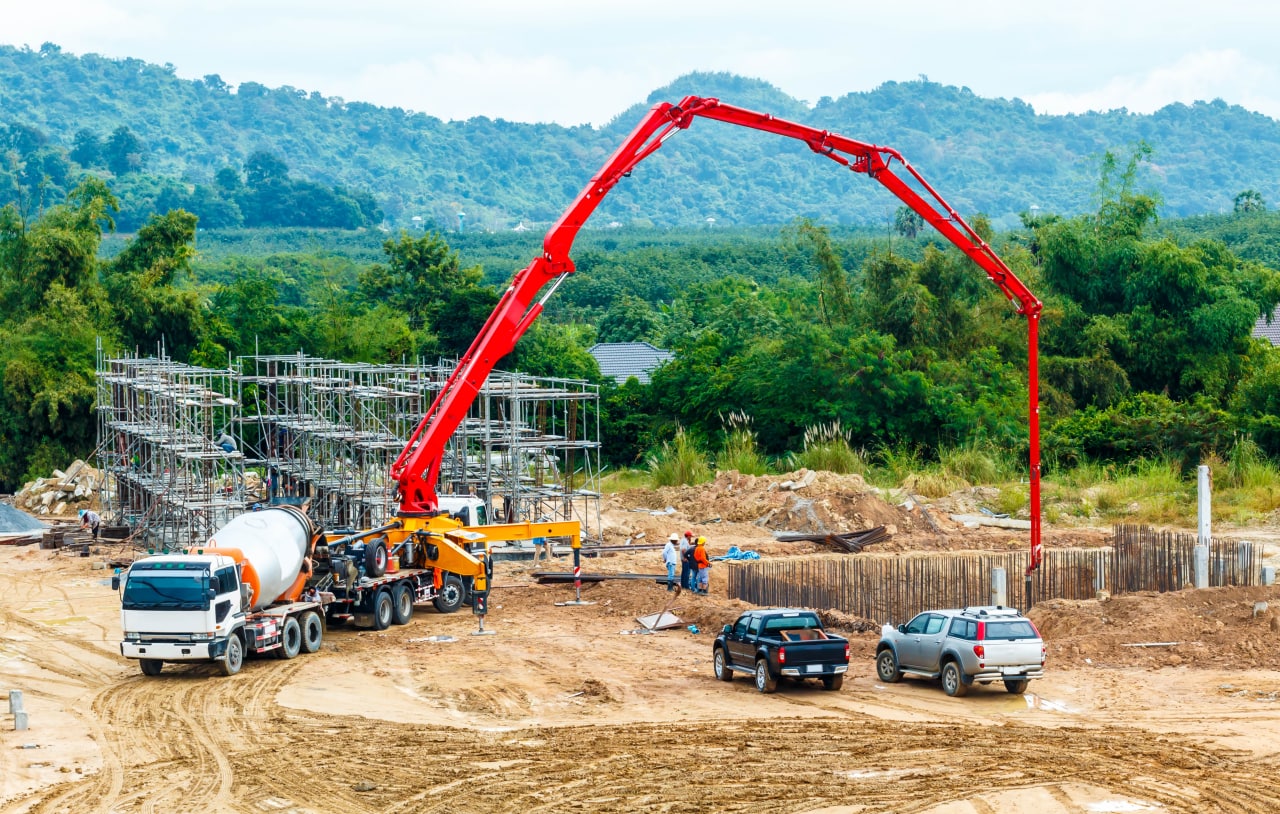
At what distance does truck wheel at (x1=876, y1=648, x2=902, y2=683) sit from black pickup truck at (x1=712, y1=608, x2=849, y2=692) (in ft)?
2.17

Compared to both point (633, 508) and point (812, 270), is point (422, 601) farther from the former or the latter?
point (812, 270)

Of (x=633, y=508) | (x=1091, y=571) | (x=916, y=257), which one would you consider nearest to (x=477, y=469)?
(x=633, y=508)

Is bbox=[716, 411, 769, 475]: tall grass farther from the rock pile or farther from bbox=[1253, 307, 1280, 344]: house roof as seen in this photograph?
bbox=[1253, 307, 1280, 344]: house roof

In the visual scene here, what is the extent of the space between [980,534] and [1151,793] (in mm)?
25388

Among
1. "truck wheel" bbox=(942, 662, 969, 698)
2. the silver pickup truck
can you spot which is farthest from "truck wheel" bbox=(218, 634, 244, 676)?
"truck wheel" bbox=(942, 662, 969, 698)

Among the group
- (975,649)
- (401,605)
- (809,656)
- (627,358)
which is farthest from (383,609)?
(627,358)

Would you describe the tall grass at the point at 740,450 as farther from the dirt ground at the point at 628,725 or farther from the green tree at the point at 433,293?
the dirt ground at the point at 628,725

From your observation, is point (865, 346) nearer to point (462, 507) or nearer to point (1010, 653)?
point (462, 507)

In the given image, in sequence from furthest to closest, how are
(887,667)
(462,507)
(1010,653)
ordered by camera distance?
(462,507) < (887,667) < (1010,653)

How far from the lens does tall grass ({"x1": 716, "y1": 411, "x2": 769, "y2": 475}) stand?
5181 centimetres

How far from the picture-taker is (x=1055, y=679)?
23391mm

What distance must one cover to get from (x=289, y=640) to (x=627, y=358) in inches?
2055

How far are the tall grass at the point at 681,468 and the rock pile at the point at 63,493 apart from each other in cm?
1959

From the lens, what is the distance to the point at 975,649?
21.7 meters
